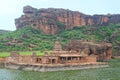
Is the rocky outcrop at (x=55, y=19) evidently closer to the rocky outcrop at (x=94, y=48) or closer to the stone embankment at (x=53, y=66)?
the rocky outcrop at (x=94, y=48)

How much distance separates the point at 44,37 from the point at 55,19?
15.2m

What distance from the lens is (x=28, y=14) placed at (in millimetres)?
140750

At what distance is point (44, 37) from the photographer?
428 ft

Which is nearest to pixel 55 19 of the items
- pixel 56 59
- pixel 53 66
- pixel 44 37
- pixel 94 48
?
pixel 44 37

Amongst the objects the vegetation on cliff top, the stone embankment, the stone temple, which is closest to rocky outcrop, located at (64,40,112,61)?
the vegetation on cliff top

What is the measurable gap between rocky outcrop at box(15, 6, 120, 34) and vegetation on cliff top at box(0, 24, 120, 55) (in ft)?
10.7

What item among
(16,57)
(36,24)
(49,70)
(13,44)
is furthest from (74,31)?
(49,70)

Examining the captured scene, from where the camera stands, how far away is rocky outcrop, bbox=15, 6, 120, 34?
137375 millimetres

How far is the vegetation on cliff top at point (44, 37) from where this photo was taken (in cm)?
11168

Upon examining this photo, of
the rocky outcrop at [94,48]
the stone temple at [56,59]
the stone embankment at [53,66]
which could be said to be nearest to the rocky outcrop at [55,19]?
the rocky outcrop at [94,48]

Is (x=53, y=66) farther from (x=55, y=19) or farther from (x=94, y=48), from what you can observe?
(x=55, y=19)

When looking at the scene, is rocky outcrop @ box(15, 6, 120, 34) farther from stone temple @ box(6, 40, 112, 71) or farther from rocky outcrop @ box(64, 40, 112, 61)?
stone temple @ box(6, 40, 112, 71)

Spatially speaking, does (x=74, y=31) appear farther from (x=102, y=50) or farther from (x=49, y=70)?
(x=49, y=70)

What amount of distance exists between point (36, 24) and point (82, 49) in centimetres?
4658
